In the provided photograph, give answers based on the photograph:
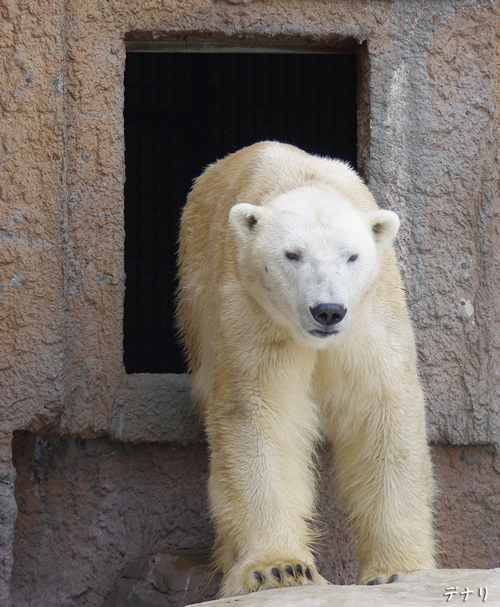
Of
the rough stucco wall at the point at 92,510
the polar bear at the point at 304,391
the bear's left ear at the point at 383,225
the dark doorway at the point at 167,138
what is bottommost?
the rough stucco wall at the point at 92,510

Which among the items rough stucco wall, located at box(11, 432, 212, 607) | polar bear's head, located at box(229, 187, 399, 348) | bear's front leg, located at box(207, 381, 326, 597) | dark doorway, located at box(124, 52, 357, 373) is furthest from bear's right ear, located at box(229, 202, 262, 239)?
dark doorway, located at box(124, 52, 357, 373)

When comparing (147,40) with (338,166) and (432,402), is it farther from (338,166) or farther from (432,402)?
(432,402)

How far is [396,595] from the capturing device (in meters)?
2.01

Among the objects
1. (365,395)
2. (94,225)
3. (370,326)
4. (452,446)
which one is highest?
(94,225)

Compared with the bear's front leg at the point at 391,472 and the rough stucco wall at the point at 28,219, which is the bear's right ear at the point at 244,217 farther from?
the rough stucco wall at the point at 28,219

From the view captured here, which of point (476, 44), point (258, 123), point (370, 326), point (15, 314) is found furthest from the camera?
point (258, 123)

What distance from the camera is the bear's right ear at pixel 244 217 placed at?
2480 millimetres

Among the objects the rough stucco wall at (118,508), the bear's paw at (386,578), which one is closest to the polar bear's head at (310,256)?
the bear's paw at (386,578)

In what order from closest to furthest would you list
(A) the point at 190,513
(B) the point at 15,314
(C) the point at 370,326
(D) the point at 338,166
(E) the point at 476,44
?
(C) the point at 370,326, (D) the point at 338,166, (B) the point at 15,314, (E) the point at 476,44, (A) the point at 190,513

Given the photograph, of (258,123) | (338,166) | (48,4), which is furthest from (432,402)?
(258,123)

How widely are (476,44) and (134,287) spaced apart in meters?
3.32

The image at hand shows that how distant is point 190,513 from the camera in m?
3.49

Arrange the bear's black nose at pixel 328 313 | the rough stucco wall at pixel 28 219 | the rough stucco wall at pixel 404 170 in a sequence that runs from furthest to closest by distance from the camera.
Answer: the rough stucco wall at pixel 404 170
the rough stucco wall at pixel 28 219
the bear's black nose at pixel 328 313

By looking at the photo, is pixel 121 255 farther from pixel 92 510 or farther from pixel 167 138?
pixel 167 138
